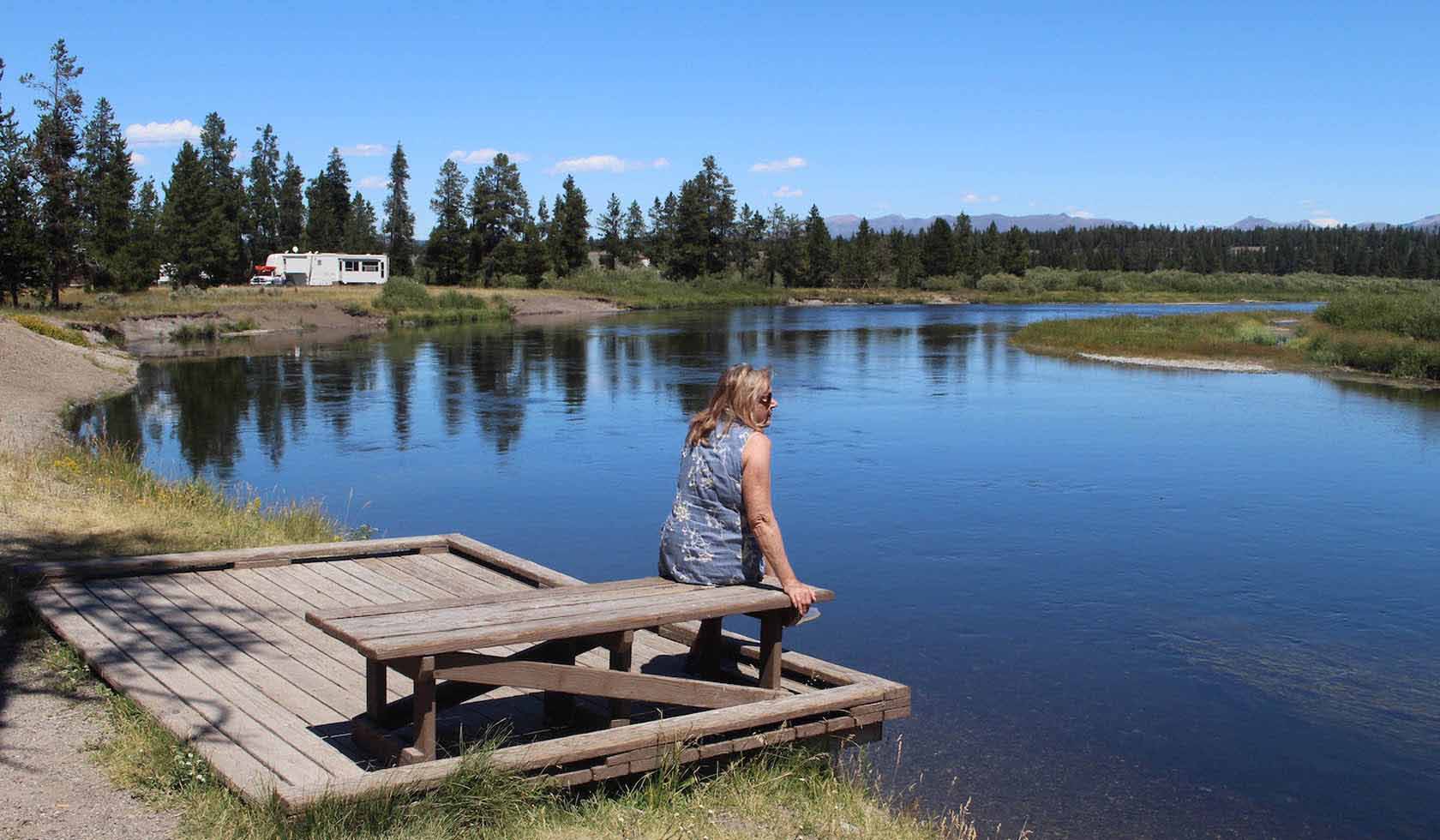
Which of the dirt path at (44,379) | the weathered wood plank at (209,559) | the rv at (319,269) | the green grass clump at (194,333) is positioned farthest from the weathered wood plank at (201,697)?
the rv at (319,269)

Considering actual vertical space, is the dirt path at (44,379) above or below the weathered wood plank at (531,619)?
below

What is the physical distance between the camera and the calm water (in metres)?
8.52

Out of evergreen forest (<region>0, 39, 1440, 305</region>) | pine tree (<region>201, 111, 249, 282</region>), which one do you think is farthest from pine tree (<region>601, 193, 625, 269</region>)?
pine tree (<region>201, 111, 249, 282</region>)

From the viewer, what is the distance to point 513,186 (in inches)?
3757

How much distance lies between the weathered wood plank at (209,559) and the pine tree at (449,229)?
291 feet

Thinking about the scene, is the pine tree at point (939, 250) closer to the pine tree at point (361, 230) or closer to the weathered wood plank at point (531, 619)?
the pine tree at point (361, 230)

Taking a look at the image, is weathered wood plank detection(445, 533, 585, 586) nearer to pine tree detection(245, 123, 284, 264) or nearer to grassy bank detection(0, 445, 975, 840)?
grassy bank detection(0, 445, 975, 840)

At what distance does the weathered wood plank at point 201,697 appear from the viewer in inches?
214

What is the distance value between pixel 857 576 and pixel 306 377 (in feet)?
85.8

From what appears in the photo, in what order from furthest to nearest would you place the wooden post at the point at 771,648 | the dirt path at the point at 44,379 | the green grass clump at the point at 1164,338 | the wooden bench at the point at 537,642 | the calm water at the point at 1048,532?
the green grass clump at the point at 1164,338, the dirt path at the point at 44,379, the calm water at the point at 1048,532, the wooden post at the point at 771,648, the wooden bench at the point at 537,642

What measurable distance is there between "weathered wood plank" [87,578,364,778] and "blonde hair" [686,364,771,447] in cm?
236

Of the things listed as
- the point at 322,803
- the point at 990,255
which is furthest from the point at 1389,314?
the point at 990,255

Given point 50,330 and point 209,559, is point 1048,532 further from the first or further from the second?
point 50,330

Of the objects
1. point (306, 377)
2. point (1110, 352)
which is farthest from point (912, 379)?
point (306, 377)
